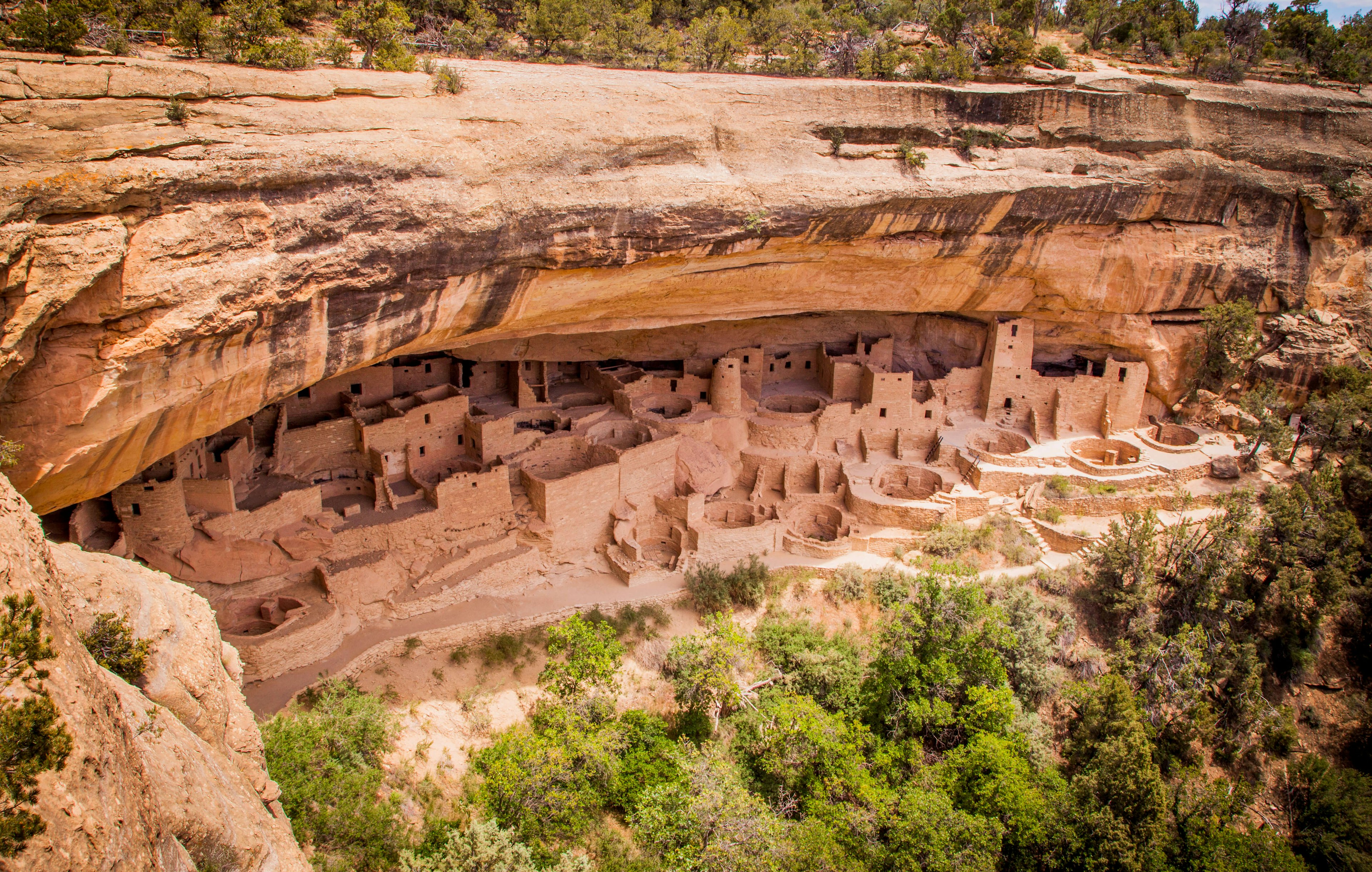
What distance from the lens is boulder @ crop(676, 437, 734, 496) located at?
757 inches

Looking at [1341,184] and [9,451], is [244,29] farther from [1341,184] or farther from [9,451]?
[1341,184]

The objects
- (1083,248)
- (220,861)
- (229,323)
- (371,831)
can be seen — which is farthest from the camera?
(1083,248)

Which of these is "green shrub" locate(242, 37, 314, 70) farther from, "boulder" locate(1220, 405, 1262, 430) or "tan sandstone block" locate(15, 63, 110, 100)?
"boulder" locate(1220, 405, 1262, 430)

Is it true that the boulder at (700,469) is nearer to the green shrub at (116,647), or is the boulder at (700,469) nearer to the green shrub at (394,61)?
the green shrub at (394,61)

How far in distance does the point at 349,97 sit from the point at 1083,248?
49.2 ft

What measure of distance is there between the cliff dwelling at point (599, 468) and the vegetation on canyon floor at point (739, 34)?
612cm

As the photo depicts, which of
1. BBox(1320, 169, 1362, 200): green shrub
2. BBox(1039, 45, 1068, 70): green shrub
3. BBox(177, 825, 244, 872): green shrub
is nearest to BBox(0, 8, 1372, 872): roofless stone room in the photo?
BBox(177, 825, 244, 872): green shrub

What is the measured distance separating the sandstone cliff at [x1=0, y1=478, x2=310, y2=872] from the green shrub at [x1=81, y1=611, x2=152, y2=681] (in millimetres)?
99

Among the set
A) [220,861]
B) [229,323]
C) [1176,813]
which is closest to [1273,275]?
[1176,813]

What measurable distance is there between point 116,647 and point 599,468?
11.5 meters

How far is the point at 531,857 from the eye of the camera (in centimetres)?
1201

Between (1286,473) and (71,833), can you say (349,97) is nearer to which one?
(71,833)

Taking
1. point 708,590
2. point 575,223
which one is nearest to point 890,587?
point 708,590

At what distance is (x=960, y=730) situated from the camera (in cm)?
1558
